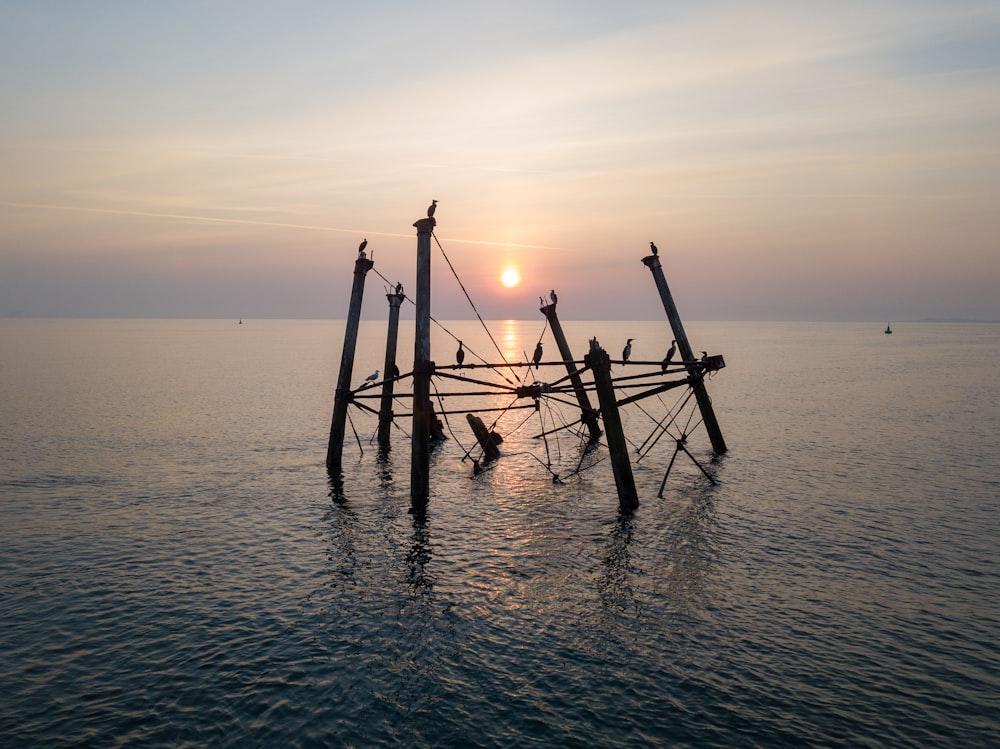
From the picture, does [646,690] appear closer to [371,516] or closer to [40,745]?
[40,745]

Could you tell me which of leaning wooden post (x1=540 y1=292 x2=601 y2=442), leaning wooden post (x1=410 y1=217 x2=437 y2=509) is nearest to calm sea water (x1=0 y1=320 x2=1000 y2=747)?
leaning wooden post (x1=410 y1=217 x2=437 y2=509)

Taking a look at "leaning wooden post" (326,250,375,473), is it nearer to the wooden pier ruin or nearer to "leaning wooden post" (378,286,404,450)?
the wooden pier ruin

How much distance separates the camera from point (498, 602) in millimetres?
15617

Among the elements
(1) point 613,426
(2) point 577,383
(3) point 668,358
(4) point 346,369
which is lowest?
(1) point 613,426

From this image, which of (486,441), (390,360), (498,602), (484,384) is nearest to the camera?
(498,602)

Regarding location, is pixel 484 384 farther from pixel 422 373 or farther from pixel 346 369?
pixel 346 369

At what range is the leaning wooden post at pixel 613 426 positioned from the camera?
71.9ft

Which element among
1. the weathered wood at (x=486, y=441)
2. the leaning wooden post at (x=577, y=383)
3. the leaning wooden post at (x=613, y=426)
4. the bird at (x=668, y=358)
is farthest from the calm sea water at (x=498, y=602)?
the bird at (x=668, y=358)

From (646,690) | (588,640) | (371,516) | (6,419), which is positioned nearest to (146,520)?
(371,516)

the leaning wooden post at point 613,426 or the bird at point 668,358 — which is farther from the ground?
the bird at point 668,358

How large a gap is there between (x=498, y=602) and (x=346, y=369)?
16.2 metres

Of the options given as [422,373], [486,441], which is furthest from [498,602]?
[486,441]

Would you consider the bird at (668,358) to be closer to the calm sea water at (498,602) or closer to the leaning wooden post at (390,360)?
the calm sea water at (498,602)

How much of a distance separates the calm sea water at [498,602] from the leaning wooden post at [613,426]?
0.91m
